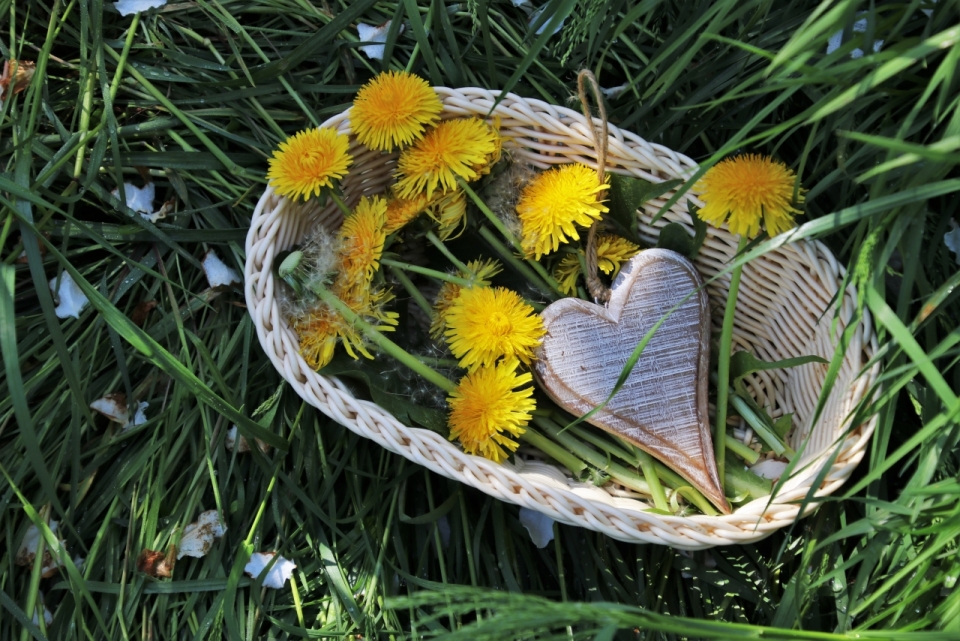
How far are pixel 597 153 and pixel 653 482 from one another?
34 cm

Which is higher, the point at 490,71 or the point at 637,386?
the point at 490,71

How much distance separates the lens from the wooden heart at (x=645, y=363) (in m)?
0.75

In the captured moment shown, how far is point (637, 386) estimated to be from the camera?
0.76m

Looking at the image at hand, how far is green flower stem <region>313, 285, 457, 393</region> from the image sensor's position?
758mm

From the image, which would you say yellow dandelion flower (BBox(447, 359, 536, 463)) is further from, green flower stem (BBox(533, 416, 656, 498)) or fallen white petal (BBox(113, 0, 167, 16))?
fallen white petal (BBox(113, 0, 167, 16))

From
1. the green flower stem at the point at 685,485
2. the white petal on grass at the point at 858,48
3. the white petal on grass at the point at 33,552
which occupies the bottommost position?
the white petal on grass at the point at 33,552

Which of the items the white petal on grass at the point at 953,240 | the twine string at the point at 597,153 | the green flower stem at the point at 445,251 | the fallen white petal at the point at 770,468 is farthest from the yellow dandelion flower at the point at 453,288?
the white petal on grass at the point at 953,240

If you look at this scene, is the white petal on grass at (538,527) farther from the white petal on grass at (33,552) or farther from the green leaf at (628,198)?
the white petal on grass at (33,552)

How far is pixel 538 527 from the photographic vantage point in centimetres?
84

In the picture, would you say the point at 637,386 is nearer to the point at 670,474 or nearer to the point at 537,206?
the point at 670,474

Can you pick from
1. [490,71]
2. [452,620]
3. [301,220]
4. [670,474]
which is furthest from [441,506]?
[490,71]

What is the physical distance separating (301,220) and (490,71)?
280mm

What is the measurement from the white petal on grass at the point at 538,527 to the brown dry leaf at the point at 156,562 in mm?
391

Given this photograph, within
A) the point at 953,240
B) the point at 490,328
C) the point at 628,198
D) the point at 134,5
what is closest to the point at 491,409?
the point at 490,328
